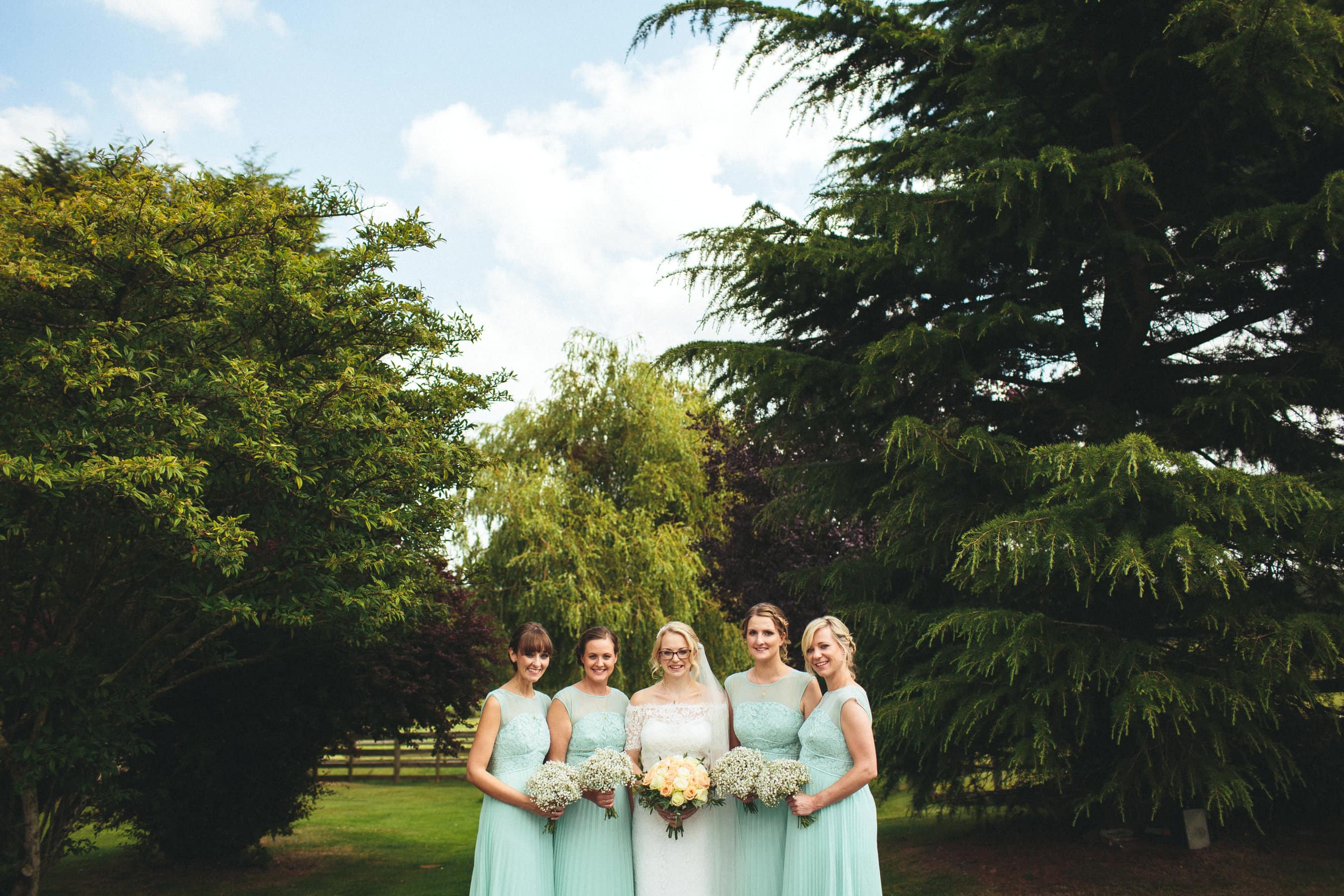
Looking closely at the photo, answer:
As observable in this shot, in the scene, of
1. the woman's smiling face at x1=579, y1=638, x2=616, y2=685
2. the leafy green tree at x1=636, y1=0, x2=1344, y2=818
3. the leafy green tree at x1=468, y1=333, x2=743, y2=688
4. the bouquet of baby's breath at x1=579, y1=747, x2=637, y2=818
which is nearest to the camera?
the bouquet of baby's breath at x1=579, y1=747, x2=637, y2=818

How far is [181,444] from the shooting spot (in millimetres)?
6465

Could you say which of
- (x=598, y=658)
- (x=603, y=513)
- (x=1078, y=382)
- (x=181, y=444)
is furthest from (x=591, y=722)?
(x=603, y=513)

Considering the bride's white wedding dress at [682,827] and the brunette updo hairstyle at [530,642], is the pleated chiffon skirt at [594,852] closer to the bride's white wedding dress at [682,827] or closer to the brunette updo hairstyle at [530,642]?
the bride's white wedding dress at [682,827]

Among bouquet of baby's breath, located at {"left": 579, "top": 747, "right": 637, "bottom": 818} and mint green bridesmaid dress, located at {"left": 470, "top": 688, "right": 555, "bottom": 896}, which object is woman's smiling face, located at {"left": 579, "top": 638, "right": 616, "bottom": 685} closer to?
mint green bridesmaid dress, located at {"left": 470, "top": 688, "right": 555, "bottom": 896}

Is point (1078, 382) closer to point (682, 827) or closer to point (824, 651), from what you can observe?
point (824, 651)

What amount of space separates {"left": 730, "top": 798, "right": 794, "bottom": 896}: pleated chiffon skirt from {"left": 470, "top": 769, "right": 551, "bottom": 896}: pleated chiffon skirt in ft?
3.73

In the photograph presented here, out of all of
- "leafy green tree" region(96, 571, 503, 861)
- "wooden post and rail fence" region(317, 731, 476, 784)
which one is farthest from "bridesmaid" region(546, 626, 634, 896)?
"wooden post and rail fence" region(317, 731, 476, 784)

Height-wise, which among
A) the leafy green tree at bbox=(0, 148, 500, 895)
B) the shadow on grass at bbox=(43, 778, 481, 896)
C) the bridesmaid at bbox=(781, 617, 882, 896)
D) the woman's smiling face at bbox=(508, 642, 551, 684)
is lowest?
the shadow on grass at bbox=(43, 778, 481, 896)

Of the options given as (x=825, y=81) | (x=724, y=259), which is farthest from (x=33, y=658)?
(x=825, y=81)

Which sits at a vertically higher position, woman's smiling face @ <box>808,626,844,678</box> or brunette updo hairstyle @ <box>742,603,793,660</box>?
brunette updo hairstyle @ <box>742,603,793,660</box>

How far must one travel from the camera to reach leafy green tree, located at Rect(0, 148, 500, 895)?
6148mm

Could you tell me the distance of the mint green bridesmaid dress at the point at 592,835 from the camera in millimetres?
5180

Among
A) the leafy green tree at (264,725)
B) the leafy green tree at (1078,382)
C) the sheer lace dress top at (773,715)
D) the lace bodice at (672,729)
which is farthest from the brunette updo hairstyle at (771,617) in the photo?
the leafy green tree at (264,725)

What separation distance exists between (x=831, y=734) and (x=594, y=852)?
1.58 meters
